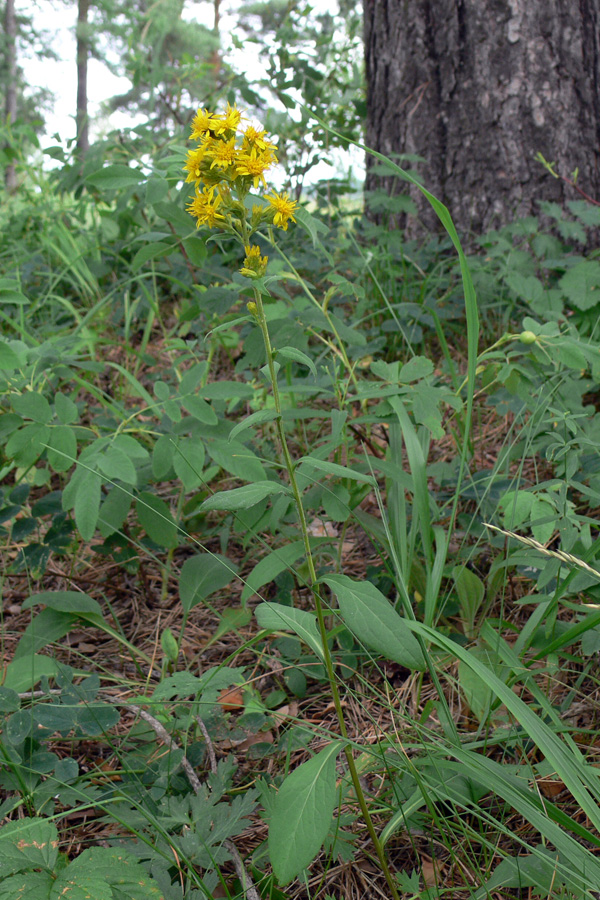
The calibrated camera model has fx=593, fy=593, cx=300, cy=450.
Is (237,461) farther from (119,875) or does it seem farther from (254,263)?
(119,875)

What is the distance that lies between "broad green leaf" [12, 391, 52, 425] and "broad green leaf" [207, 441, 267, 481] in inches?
16.5

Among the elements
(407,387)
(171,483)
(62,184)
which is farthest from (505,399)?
(62,184)

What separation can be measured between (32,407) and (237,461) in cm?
52

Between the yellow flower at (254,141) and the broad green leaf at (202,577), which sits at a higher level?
the yellow flower at (254,141)

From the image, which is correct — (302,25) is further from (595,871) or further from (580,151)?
(595,871)

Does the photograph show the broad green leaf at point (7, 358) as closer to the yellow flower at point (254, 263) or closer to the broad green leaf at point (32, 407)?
the broad green leaf at point (32, 407)

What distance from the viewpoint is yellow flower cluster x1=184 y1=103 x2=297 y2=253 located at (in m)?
0.93

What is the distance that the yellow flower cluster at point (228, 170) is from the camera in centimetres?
93

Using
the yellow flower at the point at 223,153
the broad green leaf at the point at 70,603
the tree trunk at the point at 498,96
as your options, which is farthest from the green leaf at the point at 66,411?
the tree trunk at the point at 498,96

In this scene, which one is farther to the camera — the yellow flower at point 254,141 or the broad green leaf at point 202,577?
the broad green leaf at point 202,577

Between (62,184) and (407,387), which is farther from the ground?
(62,184)

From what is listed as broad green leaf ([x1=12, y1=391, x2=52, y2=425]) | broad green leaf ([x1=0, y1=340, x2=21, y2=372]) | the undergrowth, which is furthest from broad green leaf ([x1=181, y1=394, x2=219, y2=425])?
broad green leaf ([x1=0, y1=340, x2=21, y2=372])

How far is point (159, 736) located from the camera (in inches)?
47.2

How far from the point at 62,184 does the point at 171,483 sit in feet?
4.71
